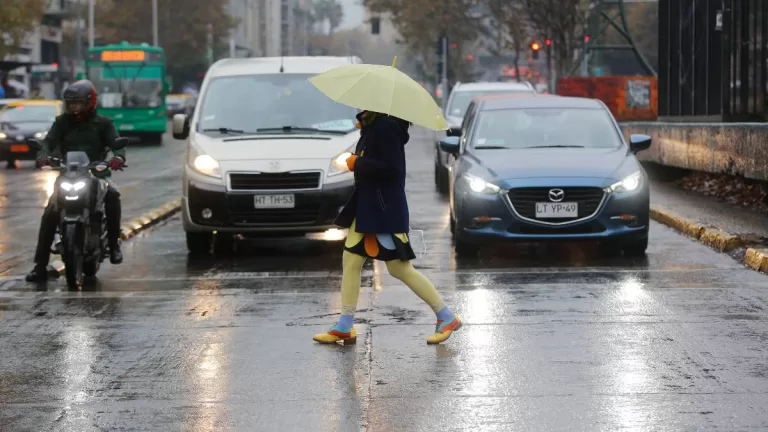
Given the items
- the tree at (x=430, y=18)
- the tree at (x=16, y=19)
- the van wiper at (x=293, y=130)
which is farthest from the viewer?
the tree at (x=430, y=18)

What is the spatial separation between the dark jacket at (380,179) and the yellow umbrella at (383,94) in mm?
257

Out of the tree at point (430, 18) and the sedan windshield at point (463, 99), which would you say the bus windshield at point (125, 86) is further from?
the tree at point (430, 18)

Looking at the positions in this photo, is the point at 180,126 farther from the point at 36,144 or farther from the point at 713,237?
the point at 713,237

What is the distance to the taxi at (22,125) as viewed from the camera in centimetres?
3403

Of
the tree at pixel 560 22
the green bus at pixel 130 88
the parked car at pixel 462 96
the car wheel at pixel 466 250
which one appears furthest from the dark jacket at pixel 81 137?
the tree at pixel 560 22

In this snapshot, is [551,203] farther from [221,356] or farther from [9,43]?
[9,43]

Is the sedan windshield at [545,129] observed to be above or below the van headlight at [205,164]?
above

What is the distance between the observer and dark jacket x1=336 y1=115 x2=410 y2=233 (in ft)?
28.5

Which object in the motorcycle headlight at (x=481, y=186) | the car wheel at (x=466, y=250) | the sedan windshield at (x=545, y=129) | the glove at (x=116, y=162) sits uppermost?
the sedan windshield at (x=545, y=129)

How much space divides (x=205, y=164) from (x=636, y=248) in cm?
411

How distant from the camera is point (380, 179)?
8.73 metres

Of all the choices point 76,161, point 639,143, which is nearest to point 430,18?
point 639,143

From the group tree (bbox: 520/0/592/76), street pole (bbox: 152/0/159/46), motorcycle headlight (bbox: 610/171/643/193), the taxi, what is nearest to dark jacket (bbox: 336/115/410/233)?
motorcycle headlight (bbox: 610/171/643/193)

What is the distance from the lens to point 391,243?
880 centimetres
